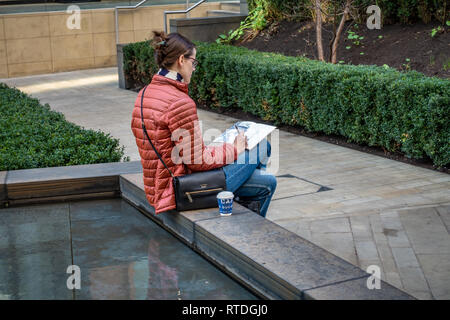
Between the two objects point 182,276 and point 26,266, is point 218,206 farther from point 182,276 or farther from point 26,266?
point 26,266

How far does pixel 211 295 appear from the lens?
12.6 ft

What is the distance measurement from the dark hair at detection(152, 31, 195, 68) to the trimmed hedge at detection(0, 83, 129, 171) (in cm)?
216

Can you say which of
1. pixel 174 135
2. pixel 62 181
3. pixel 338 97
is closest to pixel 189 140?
pixel 174 135

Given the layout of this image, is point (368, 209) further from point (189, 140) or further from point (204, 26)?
point (204, 26)

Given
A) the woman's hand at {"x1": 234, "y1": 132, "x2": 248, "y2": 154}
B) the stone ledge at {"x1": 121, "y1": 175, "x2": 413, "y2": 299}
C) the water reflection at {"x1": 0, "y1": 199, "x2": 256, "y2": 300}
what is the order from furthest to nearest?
the woman's hand at {"x1": 234, "y1": 132, "x2": 248, "y2": 154} → the water reflection at {"x1": 0, "y1": 199, "x2": 256, "y2": 300} → the stone ledge at {"x1": 121, "y1": 175, "x2": 413, "y2": 299}

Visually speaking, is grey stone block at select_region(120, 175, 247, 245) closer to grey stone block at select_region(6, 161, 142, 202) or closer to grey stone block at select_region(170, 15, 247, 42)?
grey stone block at select_region(6, 161, 142, 202)

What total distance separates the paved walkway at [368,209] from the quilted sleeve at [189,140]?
4.45ft

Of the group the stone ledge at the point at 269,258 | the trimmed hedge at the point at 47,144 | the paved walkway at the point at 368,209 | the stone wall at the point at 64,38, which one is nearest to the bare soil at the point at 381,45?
the paved walkway at the point at 368,209

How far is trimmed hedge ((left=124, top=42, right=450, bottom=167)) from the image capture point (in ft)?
24.0

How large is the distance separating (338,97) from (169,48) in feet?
14.6

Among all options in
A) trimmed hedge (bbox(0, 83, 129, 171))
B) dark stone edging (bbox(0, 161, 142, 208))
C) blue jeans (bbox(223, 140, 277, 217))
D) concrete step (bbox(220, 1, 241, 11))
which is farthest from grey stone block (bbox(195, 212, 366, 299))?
concrete step (bbox(220, 1, 241, 11))

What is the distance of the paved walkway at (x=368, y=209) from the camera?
15.8 feet

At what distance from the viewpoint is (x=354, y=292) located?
332cm

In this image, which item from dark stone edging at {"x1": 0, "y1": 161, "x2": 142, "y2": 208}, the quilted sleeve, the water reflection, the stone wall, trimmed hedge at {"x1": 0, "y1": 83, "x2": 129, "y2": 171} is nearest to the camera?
the water reflection
